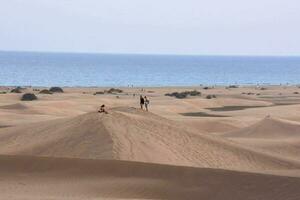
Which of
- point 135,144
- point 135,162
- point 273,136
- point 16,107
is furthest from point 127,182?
point 16,107

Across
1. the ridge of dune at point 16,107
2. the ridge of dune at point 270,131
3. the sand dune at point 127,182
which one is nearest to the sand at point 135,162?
the sand dune at point 127,182

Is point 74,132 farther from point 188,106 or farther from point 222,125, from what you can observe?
point 188,106

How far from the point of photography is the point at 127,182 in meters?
15.0

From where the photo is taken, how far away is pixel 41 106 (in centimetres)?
4134

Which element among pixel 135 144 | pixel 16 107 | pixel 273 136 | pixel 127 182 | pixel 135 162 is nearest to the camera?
pixel 127 182

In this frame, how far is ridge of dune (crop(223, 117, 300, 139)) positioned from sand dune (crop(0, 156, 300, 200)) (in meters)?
14.9

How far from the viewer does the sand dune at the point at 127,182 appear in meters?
13.9

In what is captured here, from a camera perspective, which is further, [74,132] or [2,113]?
[2,113]

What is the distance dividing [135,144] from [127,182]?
3626 mm

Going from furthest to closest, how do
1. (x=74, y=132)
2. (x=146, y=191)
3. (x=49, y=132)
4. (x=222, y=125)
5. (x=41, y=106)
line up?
1. (x=41, y=106)
2. (x=222, y=125)
3. (x=49, y=132)
4. (x=74, y=132)
5. (x=146, y=191)

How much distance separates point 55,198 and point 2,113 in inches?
949

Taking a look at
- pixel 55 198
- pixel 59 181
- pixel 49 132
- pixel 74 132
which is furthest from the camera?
pixel 49 132

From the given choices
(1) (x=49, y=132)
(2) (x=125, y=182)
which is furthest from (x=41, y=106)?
(2) (x=125, y=182)

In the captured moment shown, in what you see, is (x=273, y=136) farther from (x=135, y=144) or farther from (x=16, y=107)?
(x=16, y=107)
